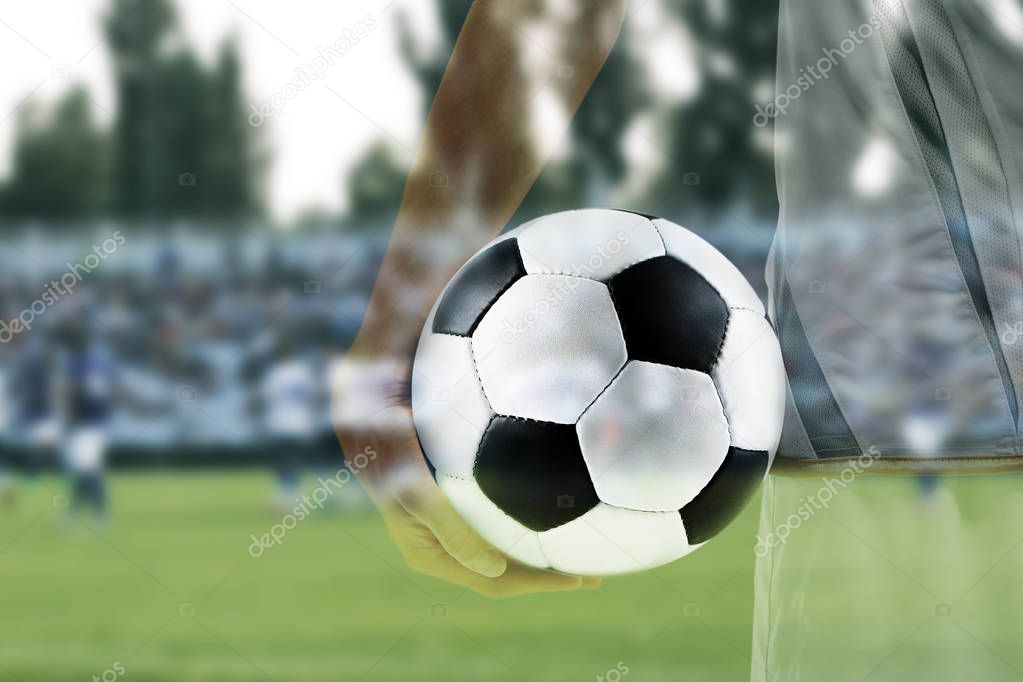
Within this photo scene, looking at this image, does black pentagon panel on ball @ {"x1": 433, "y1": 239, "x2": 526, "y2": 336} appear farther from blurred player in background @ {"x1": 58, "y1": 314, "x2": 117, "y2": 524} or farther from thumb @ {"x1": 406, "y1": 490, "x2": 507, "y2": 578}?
blurred player in background @ {"x1": 58, "y1": 314, "x2": 117, "y2": 524}

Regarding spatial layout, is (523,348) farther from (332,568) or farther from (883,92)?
(332,568)

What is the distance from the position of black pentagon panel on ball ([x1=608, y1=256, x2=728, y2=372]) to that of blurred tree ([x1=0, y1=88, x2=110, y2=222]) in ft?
47.5

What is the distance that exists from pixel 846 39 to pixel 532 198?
39.4 ft

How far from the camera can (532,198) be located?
1324 cm

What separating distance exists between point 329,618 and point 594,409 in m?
2.86

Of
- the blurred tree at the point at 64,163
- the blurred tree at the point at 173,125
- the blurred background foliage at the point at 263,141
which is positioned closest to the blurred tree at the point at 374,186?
the blurred background foliage at the point at 263,141

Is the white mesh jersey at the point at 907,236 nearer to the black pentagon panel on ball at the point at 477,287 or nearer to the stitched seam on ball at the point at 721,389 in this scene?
the stitched seam on ball at the point at 721,389

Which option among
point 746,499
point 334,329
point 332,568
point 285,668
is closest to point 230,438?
point 334,329

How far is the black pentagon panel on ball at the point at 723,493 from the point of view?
130cm

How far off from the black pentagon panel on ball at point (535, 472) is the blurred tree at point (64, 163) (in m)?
14.5

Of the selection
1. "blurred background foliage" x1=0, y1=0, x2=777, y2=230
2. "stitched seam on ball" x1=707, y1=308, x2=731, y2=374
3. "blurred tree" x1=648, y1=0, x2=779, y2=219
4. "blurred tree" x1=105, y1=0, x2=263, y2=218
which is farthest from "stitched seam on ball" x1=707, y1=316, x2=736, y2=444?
"blurred tree" x1=105, y1=0, x2=263, y2=218

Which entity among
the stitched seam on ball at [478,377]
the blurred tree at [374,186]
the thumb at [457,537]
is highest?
the stitched seam on ball at [478,377]

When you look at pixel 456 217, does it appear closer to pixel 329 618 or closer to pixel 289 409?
pixel 329 618

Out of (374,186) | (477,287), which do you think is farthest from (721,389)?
(374,186)
